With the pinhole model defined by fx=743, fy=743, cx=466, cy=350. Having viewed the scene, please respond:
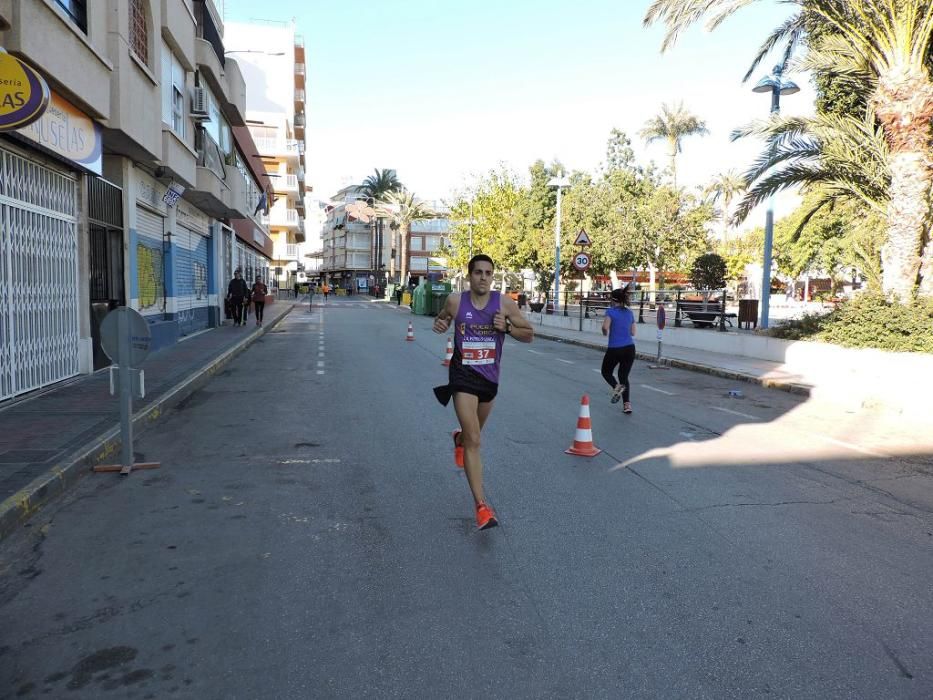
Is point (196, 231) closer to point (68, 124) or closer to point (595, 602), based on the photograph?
point (68, 124)

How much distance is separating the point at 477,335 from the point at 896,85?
1342cm

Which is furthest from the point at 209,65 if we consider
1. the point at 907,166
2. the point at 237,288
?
the point at 907,166

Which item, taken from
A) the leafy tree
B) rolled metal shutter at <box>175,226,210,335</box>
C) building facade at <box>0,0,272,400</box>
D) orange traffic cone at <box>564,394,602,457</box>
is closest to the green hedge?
orange traffic cone at <box>564,394,602,457</box>

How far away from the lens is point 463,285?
5575 cm

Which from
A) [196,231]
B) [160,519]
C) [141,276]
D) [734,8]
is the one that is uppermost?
[734,8]

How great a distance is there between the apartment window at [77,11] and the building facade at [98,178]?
0.10 feet

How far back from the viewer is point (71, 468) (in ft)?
19.8

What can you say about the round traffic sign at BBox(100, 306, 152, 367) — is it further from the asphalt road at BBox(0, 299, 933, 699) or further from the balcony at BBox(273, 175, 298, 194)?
the balcony at BBox(273, 175, 298, 194)

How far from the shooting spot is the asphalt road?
3150mm

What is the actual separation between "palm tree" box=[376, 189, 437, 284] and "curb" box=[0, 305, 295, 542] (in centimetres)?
6503

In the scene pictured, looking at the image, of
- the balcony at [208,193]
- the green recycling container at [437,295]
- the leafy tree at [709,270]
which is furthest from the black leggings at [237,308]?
the leafy tree at [709,270]

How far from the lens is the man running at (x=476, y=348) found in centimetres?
511

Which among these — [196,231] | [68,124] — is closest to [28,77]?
[68,124]

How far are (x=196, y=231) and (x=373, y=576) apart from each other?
2089 cm
